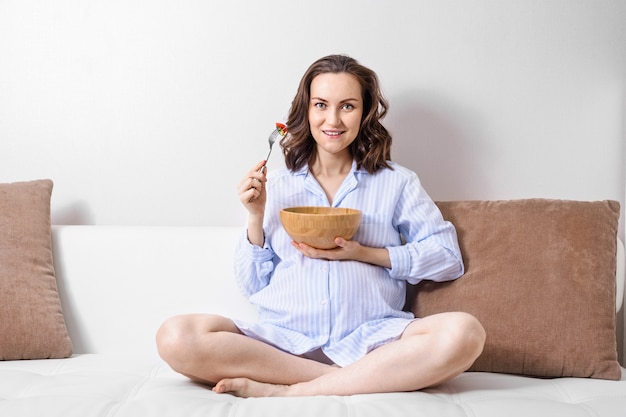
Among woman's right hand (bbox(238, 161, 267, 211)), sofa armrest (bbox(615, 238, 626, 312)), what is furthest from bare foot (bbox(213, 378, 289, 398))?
sofa armrest (bbox(615, 238, 626, 312))

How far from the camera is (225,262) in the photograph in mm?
2016

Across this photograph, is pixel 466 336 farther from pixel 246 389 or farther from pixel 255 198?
pixel 255 198

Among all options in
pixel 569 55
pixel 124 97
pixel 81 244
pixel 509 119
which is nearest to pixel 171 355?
pixel 81 244

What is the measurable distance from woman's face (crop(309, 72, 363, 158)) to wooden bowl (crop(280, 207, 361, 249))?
0.22 m

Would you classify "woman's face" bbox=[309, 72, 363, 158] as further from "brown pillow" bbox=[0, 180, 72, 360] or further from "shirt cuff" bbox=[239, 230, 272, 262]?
"brown pillow" bbox=[0, 180, 72, 360]

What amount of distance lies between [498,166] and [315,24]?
2.24ft

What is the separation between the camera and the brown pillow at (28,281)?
1855 millimetres

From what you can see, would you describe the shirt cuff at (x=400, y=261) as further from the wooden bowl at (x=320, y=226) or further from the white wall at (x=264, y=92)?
the white wall at (x=264, y=92)

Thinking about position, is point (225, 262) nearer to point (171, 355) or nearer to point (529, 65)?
point (171, 355)

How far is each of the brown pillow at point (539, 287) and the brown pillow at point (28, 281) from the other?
966 millimetres

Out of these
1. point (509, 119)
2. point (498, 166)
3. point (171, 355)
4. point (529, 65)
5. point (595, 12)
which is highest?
point (595, 12)

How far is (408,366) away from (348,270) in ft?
1.14

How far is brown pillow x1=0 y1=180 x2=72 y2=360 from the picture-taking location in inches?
73.0

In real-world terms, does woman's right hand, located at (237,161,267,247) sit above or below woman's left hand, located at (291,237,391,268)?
above
